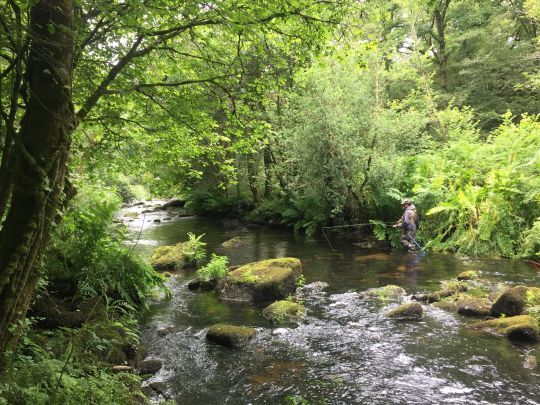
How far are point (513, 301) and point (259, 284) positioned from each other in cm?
527

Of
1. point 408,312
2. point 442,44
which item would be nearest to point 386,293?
point 408,312

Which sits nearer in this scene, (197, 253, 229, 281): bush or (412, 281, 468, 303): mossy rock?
(412, 281, 468, 303): mossy rock

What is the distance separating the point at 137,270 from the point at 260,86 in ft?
15.5

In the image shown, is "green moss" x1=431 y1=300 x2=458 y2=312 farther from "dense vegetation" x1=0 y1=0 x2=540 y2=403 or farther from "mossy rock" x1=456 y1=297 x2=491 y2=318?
"dense vegetation" x1=0 y1=0 x2=540 y2=403

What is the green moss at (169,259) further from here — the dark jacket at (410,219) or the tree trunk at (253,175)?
the tree trunk at (253,175)

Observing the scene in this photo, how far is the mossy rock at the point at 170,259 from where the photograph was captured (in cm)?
1294

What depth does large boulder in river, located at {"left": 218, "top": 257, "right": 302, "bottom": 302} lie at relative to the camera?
31.9 feet

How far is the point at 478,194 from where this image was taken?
14062 millimetres

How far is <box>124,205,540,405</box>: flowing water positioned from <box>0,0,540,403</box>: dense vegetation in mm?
964

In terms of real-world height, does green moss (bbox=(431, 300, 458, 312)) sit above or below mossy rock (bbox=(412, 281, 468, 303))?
below

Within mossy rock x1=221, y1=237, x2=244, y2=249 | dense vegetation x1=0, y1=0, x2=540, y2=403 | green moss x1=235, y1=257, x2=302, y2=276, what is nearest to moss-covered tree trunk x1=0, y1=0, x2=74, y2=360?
dense vegetation x1=0, y1=0, x2=540, y2=403

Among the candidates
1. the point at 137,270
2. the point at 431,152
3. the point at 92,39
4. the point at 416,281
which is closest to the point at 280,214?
the point at 431,152

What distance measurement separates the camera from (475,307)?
8.19 meters

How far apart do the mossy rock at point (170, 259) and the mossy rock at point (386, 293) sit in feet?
20.0
